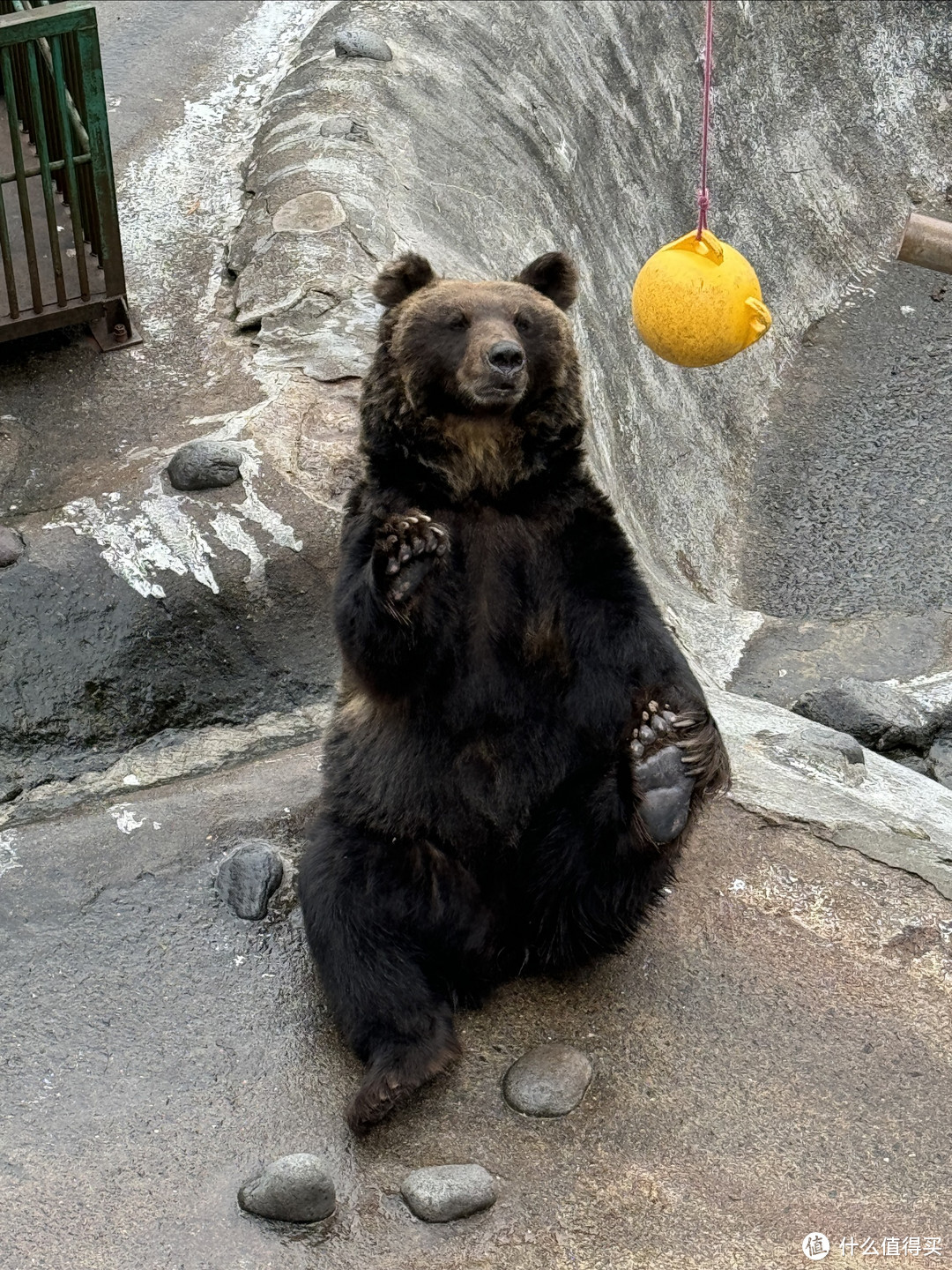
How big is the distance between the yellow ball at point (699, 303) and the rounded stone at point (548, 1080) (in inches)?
73.3

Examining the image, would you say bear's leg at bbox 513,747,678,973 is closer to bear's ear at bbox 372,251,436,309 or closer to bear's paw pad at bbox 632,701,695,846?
bear's paw pad at bbox 632,701,695,846

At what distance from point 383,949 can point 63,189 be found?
13.2 ft

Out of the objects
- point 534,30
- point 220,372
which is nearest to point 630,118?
point 534,30

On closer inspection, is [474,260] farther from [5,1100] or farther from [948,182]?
[948,182]

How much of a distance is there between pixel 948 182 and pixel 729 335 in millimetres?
8734

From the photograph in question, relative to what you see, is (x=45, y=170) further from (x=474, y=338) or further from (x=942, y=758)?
(x=942, y=758)

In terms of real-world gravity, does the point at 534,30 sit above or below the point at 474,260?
above

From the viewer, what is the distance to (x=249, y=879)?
4262 mm

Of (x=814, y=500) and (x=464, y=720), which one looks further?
(x=814, y=500)

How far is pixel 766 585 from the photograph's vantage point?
784 centimetres

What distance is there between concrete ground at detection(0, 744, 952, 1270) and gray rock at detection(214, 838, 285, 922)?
4 cm

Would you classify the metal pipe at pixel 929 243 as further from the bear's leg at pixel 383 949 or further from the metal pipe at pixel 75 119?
the metal pipe at pixel 75 119

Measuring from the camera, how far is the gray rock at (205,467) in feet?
17.4

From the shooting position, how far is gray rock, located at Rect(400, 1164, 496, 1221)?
11.0 ft
